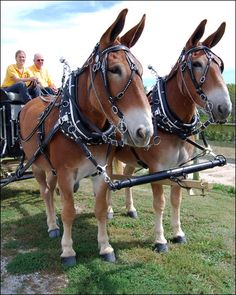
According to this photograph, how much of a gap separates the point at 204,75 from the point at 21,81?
3037 mm

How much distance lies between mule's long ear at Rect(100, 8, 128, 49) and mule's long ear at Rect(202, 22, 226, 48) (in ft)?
3.79

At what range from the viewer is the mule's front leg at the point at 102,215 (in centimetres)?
393

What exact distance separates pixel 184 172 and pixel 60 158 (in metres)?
1.18

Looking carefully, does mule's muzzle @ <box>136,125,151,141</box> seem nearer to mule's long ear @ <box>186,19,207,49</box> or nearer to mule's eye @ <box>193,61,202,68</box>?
mule's eye @ <box>193,61,202,68</box>

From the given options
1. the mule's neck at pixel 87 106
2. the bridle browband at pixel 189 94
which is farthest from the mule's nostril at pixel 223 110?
the mule's neck at pixel 87 106

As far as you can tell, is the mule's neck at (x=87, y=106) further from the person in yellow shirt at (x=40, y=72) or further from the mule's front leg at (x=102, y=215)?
the person in yellow shirt at (x=40, y=72)

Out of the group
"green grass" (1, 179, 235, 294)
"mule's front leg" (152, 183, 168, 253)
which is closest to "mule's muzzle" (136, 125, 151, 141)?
"green grass" (1, 179, 235, 294)

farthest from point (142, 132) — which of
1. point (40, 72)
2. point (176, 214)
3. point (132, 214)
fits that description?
point (40, 72)

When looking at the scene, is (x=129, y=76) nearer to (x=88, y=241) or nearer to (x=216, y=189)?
(x=88, y=241)

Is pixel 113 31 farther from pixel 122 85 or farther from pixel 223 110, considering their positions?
pixel 223 110

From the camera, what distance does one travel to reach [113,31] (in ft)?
10.1

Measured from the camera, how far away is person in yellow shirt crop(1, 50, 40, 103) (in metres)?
5.61

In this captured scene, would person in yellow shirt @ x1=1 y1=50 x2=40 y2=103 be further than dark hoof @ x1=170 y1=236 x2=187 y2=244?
Yes

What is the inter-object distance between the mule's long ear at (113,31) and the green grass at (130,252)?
217cm
